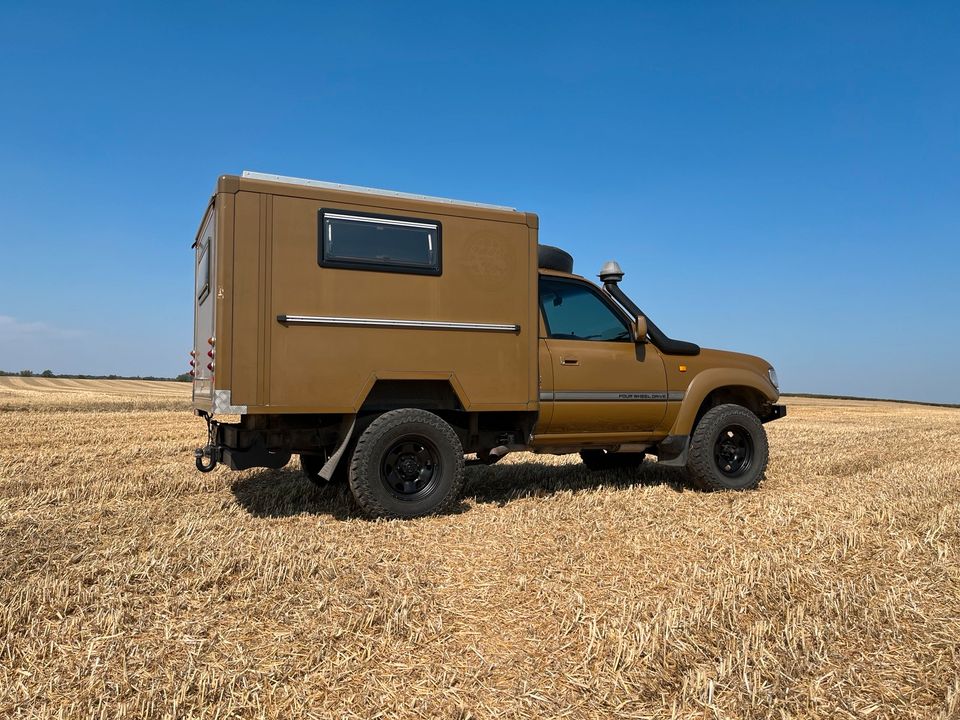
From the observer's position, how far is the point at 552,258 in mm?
6461

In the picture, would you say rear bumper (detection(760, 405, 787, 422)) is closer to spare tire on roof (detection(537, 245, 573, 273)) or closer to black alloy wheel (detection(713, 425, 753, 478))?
black alloy wheel (detection(713, 425, 753, 478))

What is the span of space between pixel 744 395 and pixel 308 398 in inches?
194

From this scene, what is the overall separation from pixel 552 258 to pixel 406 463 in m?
2.44

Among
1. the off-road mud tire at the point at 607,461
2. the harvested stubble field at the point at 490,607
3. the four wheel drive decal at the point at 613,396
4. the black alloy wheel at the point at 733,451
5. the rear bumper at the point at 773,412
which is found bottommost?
the harvested stubble field at the point at 490,607

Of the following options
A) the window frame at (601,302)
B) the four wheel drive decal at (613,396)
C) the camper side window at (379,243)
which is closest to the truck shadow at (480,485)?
the four wheel drive decal at (613,396)

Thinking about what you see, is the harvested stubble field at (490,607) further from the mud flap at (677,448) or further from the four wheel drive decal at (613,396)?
the four wheel drive decal at (613,396)

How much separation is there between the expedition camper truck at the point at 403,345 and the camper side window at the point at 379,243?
0.04ft

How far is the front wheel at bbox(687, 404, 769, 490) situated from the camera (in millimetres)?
6836

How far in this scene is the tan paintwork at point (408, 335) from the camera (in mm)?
5090

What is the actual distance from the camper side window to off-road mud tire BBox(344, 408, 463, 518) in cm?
123

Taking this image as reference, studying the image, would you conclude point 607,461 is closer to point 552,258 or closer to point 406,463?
point 552,258

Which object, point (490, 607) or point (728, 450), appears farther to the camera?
point (728, 450)

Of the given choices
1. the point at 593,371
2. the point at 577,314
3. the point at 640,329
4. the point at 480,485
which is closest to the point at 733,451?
the point at 640,329

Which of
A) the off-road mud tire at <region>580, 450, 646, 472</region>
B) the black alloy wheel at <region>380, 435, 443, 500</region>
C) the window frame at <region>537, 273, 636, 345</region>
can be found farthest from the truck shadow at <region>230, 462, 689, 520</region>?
the window frame at <region>537, 273, 636, 345</region>
